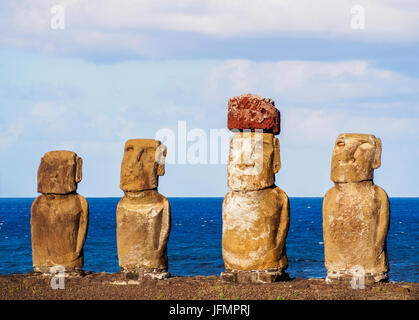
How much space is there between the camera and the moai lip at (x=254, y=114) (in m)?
15.8

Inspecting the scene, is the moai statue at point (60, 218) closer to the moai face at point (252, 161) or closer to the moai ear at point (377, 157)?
the moai face at point (252, 161)

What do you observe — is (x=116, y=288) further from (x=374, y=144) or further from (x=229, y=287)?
(x=374, y=144)

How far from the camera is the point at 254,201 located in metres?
15.6

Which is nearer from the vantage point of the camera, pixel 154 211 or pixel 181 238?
pixel 154 211

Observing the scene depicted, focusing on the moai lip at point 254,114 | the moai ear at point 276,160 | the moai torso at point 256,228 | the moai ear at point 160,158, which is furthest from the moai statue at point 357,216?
the moai ear at point 160,158

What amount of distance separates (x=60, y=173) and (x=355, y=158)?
644 cm

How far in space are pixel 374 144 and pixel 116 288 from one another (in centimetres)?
600

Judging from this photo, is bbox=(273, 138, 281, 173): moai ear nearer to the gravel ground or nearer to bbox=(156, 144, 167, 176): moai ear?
the gravel ground

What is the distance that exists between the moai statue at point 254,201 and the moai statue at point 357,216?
1.09 m

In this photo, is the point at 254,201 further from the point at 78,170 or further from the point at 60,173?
the point at 60,173

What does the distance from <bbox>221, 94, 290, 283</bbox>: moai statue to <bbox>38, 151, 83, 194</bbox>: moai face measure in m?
3.57

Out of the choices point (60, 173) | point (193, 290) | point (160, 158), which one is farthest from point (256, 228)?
point (60, 173)
